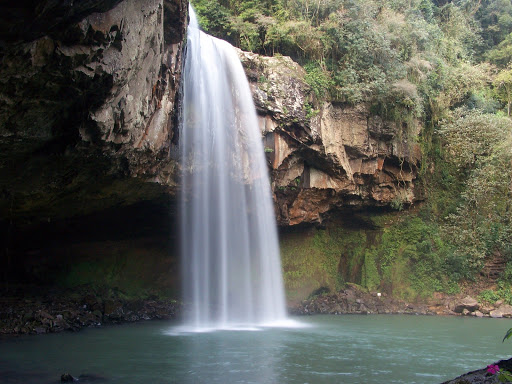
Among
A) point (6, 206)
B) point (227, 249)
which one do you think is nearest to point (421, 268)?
point (227, 249)

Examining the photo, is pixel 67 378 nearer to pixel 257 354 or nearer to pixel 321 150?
pixel 257 354

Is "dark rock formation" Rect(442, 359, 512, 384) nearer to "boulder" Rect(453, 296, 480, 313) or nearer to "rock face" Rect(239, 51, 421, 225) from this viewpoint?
"rock face" Rect(239, 51, 421, 225)

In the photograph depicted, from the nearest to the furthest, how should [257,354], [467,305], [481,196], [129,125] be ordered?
[257,354] < [129,125] < [467,305] < [481,196]

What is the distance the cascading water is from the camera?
696 inches

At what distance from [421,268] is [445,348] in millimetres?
10469

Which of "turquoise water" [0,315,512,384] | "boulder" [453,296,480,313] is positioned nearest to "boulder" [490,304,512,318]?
"boulder" [453,296,480,313]

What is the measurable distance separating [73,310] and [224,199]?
6806 mm

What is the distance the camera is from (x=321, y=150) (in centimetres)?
2017

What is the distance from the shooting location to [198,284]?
19.8m

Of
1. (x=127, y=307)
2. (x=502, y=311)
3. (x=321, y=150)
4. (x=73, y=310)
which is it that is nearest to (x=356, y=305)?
(x=502, y=311)

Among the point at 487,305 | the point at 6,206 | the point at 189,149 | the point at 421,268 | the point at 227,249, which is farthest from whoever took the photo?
the point at 421,268

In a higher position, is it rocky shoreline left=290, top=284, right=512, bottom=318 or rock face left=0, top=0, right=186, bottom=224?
rock face left=0, top=0, right=186, bottom=224

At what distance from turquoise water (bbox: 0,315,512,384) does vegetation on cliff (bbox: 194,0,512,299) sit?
20.6 feet

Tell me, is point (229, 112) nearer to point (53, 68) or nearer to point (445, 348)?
point (53, 68)
